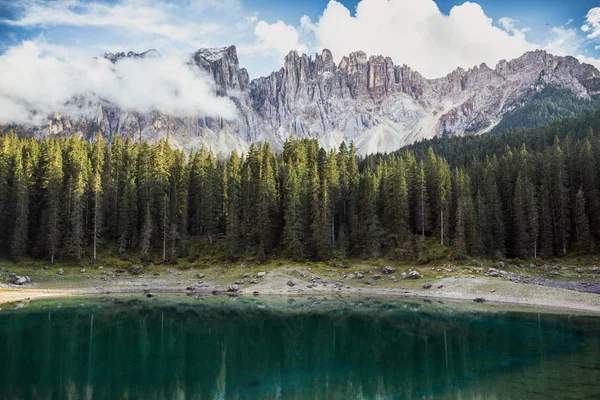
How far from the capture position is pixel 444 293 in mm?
52344

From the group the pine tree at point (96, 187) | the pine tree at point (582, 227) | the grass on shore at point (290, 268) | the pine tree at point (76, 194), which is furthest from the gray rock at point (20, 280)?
the pine tree at point (582, 227)

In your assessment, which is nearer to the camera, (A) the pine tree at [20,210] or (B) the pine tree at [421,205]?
(A) the pine tree at [20,210]

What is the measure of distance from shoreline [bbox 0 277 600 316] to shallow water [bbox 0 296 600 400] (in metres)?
4.93

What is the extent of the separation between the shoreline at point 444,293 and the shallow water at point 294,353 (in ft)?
16.2

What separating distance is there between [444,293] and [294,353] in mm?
30881

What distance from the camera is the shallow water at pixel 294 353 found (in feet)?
65.5

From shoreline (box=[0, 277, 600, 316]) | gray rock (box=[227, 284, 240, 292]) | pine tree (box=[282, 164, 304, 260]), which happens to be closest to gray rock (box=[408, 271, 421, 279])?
shoreline (box=[0, 277, 600, 316])

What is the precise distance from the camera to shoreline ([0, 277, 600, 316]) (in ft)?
143

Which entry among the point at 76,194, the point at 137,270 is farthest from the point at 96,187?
the point at 137,270

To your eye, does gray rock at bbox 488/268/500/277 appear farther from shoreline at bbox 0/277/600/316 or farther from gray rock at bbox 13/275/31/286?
gray rock at bbox 13/275/31/286

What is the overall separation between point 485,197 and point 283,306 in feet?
176

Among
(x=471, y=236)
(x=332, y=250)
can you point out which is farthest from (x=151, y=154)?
(x=471, y=236)

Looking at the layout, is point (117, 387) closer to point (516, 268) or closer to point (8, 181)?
point (516, 268)

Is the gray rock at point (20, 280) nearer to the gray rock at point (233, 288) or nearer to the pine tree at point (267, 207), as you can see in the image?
the gray rock at point (233, 288)
